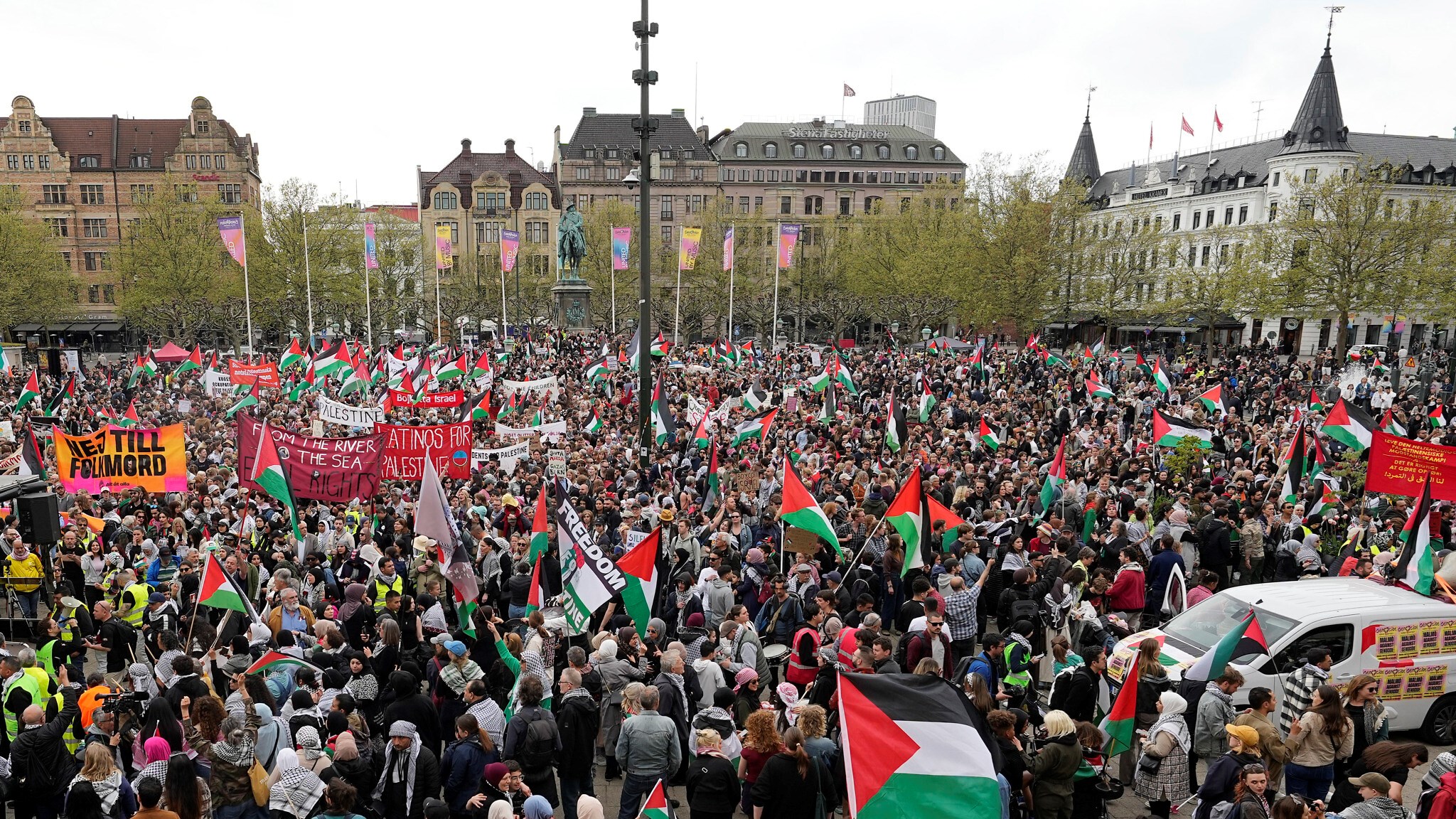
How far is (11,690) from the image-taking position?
310 inches

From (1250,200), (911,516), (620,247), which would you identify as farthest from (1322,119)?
(911,516)

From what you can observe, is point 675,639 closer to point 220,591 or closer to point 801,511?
point 801,511

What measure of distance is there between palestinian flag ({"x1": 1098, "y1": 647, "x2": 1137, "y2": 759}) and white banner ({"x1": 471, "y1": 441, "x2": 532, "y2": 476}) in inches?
466

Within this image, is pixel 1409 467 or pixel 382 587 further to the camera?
pixel 1409 467

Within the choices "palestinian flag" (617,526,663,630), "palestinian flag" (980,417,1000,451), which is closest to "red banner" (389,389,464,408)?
"palestinian flag" (980,417,1000,451)

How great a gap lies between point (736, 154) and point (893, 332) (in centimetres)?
2907

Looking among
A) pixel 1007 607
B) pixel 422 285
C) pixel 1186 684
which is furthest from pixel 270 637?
pixel 422 285

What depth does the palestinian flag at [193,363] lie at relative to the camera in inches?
1190

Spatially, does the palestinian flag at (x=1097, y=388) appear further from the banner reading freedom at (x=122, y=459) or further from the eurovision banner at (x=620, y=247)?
the eurovision banner at (x=620, y=247)

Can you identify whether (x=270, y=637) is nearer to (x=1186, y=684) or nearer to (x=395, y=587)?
(x=395, y=587)

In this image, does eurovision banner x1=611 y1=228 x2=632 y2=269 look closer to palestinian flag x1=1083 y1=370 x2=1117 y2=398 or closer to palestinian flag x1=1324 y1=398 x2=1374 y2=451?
palestinian flag x1=1083 y1=370 x2=1117 y2=398

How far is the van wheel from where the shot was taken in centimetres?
961

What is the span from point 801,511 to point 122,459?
10.4 metres

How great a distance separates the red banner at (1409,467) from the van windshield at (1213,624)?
4973mm
